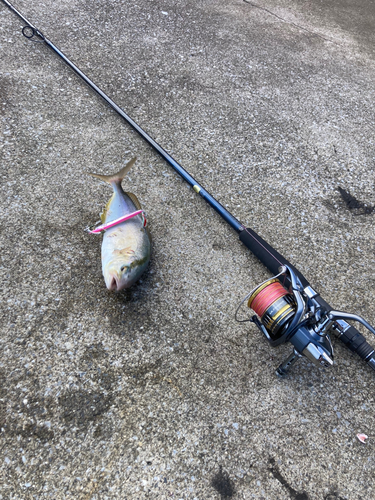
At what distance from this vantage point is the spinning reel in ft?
5.61

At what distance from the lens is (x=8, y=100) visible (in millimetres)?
3301

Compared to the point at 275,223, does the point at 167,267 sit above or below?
below

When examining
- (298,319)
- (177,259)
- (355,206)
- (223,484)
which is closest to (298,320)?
(298,319)

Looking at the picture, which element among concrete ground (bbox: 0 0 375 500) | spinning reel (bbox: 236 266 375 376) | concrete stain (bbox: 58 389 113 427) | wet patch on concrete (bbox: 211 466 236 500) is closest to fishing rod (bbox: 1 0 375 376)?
spinning reel (bbox: 236 266 375 376)

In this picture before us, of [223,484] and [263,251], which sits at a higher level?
[263,251]

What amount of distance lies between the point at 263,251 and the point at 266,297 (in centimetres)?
54

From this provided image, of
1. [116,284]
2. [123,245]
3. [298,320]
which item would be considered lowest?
[116,284]

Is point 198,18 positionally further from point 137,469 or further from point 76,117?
point 137,469

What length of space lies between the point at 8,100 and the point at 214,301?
2.75 m

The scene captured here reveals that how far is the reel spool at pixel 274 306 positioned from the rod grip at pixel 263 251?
0.33m

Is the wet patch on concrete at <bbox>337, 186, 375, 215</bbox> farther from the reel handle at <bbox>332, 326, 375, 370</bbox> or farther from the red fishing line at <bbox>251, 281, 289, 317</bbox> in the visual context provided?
the red fishing line at <bbox>251, 281, 289, 317</bbox>

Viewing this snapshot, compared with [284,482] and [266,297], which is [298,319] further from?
[284,482]

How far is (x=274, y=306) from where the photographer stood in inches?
72.8

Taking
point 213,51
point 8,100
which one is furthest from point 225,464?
point 213,51
